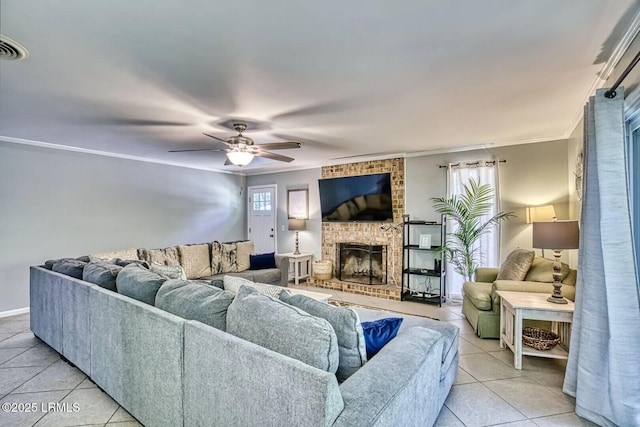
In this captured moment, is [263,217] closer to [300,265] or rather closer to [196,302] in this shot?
[300,265]

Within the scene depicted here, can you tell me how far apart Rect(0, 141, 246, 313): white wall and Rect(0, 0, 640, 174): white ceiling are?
801mm

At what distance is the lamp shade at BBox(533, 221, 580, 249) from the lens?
103 inches

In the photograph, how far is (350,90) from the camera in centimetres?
263

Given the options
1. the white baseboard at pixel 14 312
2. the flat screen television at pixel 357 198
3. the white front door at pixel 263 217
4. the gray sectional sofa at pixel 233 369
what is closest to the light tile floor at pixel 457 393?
the gray sectional sofa at pixel 233 369

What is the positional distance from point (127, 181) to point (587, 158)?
20.1 ft

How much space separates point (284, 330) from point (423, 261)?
172 inches

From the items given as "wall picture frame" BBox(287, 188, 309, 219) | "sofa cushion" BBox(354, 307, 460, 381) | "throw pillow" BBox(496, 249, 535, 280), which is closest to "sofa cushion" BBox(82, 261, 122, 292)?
"sofa cushion" BBox(354, 307, 460, 381)

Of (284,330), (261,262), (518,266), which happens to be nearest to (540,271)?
(518,266)

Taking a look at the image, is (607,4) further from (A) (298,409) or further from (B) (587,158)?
(A) (298,409)

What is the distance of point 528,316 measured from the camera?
2.69 meters

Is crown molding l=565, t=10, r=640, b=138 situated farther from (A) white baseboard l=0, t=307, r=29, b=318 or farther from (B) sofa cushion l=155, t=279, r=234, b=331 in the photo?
(A) white baseboard l=0, t=307, r=29, b=318

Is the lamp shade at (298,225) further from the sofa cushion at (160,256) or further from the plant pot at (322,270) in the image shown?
the sofa cushion at (160,256)

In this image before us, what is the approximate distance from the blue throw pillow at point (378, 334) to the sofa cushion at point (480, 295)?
82.1 inches

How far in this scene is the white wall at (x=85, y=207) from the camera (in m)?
4.25
